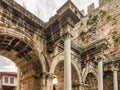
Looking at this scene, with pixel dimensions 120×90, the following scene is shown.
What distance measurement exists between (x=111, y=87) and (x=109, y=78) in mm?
652

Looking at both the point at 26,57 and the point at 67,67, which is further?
the point at 26,57

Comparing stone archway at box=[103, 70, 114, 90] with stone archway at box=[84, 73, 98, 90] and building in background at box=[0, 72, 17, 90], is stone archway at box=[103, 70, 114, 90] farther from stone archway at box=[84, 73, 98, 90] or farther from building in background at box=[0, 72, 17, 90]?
building in background at box=[0, 72, 17, 90]

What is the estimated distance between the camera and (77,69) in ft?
41.1

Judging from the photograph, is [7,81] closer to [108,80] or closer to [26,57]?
[108,80]

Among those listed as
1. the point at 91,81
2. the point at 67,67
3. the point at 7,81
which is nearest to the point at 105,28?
the point at 91,81

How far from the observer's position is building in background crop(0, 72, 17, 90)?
2631 cm

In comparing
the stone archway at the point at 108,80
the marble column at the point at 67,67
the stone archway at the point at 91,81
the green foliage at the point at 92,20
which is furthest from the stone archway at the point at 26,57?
Result: the green foliage at the point at 92,20

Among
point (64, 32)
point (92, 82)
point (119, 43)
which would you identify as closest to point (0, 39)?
point (64, 32)


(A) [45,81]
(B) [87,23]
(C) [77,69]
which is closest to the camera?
(A) [45,81]

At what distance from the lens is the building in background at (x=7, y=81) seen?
1036 inches

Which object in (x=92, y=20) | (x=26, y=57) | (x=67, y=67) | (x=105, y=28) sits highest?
(x=92, y=20)

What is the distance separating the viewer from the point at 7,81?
26.9m

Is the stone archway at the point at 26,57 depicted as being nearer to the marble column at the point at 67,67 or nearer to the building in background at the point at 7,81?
the marble column at the point at 67,67

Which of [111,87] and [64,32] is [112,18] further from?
[64,32]
